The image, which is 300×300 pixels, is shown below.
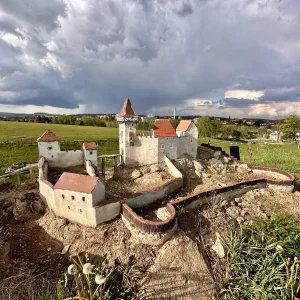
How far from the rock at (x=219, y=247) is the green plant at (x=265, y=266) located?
1.20m

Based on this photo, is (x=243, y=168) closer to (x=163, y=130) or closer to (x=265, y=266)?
(x=163, y=130)

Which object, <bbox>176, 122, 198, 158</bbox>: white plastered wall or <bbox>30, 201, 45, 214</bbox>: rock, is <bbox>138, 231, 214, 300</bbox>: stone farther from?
<bbox>176, 122, 198, 158</bbox>: white plastered wall

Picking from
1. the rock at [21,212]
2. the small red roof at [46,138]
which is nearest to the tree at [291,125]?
the small red roof at [46,138]

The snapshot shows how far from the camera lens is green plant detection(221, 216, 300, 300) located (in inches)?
450

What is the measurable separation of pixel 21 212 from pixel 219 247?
17696 mm

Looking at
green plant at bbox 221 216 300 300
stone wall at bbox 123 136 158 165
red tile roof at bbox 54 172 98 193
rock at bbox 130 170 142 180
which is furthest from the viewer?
stone wall at bbox 123 136 158 165

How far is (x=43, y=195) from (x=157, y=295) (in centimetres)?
1424

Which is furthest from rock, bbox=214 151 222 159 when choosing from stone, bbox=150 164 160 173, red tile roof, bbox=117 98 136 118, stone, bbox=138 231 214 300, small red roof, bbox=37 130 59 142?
small red roof, bbox=37 130 59 142

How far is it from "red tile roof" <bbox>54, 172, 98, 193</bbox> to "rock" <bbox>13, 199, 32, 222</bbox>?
4751 millimetres

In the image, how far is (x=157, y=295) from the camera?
552 inches

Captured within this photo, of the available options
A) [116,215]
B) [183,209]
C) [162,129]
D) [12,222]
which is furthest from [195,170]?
[12,222]

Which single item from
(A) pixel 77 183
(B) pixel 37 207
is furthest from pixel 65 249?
(B) pixel 37 207

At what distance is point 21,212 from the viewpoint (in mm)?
20188

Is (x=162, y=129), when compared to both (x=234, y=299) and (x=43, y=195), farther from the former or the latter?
(x=234, y=299)
